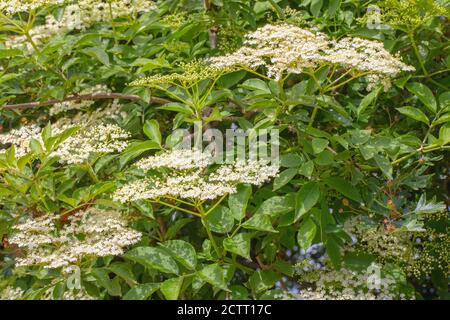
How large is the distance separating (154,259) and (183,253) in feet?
0.26

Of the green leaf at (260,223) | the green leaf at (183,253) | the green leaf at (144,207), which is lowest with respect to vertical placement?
the green leaf at (183,253)

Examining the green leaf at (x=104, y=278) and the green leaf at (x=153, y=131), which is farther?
the green leaf at (x=153, y=131)

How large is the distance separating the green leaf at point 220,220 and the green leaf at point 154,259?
15cm

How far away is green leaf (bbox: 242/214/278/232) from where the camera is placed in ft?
6.78

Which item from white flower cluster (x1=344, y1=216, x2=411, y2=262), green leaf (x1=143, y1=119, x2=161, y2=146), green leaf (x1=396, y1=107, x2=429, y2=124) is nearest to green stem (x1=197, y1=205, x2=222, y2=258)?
green leaf (x1=143, y1=119, x2=161, y2=146)

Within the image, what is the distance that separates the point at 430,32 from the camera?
258cm

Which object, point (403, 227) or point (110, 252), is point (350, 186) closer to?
point (403, 227)

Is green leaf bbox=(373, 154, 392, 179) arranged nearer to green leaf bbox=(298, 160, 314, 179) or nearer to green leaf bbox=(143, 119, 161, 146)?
green leaf bbox=(298, 160, 314, 179)

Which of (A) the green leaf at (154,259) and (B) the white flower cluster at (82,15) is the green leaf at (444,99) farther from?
(B) the white flower cluster at (82,15)

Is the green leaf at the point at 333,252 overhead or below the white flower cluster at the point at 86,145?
below

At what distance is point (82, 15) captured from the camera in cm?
299

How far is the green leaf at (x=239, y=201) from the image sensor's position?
2121 mm

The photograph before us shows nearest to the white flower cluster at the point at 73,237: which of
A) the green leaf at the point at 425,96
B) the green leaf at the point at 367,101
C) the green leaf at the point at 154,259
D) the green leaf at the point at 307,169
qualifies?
the green leaf at the point at 154,259

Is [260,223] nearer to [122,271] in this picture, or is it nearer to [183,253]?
[183,253]
